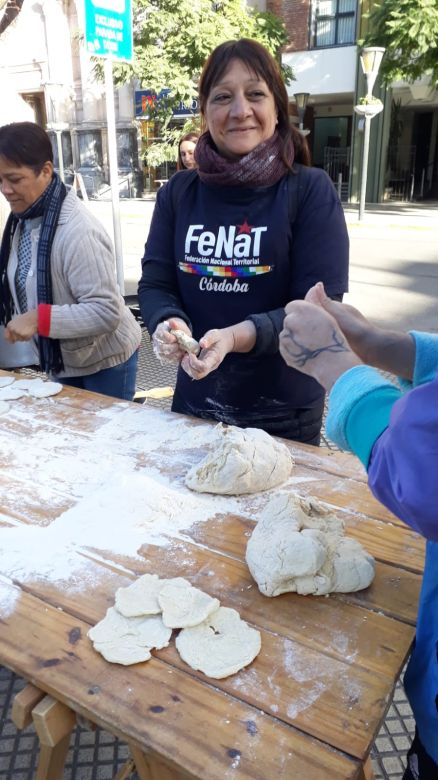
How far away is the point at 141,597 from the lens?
46.8 inches

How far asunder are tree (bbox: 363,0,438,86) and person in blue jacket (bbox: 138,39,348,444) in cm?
1234

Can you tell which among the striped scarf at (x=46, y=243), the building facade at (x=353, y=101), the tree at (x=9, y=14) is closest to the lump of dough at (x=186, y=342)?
the striped scarf at (x=46, y=243)

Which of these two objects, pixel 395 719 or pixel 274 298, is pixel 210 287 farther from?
pixel 395 719

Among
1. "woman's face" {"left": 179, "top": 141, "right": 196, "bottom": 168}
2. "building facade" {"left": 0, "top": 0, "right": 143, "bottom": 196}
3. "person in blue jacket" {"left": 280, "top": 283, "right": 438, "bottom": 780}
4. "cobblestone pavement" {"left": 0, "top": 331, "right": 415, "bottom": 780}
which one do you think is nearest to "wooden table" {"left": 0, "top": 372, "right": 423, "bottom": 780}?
"person in blue jacket" {"left": 280, "top": 283, "right": 438, "bottom": 780}

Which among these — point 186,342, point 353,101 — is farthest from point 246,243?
point 353,101

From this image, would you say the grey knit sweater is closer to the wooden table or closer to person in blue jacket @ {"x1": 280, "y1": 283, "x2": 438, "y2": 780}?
the wooden table

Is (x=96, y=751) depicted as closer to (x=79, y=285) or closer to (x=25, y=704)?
(x=25, y=704)

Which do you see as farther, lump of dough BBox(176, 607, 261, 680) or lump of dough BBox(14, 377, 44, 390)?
lump of dough BBox(14, 377, 44, 390)

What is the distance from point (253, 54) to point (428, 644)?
1641 mm

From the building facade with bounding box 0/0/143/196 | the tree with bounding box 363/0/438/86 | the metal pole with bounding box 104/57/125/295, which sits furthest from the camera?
the building facade with bounding box 0/0/143/196

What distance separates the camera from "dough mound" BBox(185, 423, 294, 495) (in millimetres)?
1583

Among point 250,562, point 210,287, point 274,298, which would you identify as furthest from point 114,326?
point 250,562

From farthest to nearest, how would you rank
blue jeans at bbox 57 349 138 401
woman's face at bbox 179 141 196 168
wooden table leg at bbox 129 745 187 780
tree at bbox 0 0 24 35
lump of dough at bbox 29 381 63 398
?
tree at bbox 0 0 24 35, woman's face at bbox 179 141 196 168, blue jeans at bbox 57 349 138 401, lump of dough at bbox 29 381 63 398, wooden table leg at bbox 129 745 187 780

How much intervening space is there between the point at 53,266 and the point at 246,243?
3.05ft
